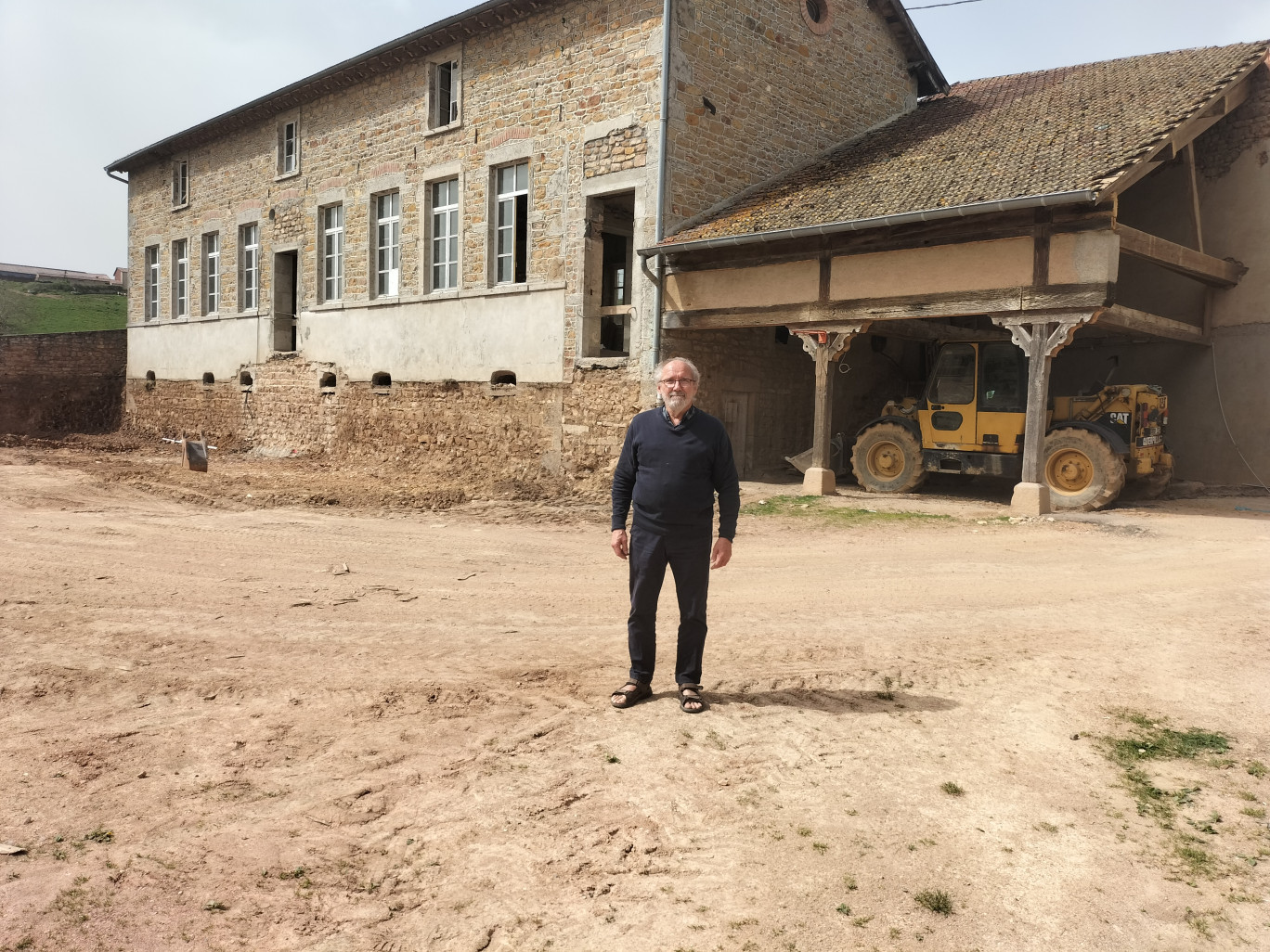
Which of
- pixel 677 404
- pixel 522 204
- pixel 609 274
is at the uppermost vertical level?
pixel 522 204

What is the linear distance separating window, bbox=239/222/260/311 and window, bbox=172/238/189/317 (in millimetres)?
3120

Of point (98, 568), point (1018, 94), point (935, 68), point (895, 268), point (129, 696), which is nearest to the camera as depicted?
point (129, 696)

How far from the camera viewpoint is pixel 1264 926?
2760 mm

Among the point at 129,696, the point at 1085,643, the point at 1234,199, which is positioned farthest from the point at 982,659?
the point at 1234,199

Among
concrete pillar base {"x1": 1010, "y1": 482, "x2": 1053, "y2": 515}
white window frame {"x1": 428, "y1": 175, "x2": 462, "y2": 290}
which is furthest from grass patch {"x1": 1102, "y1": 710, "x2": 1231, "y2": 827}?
white window frame {"x1": 428, "y1": 175, "x2": 462, "y2": 290}

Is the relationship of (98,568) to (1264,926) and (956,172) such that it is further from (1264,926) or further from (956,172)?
(956,172)

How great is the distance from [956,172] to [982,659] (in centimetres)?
822

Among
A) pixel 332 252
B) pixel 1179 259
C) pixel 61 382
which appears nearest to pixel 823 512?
pixel 1179 259

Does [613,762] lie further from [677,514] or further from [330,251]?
[330,251]

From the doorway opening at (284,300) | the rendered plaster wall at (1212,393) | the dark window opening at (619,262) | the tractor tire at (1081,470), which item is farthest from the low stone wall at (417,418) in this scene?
the rendered plaster wall at (1212,393)

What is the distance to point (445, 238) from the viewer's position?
1588cm

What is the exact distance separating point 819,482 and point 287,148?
13472 millimetres

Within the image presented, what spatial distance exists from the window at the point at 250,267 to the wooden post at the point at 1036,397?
51.3 ft

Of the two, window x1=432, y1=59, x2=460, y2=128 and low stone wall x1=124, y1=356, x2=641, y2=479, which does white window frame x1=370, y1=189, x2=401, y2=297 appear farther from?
low stone wall x1=124, y1=356, x2=641, y2=479
